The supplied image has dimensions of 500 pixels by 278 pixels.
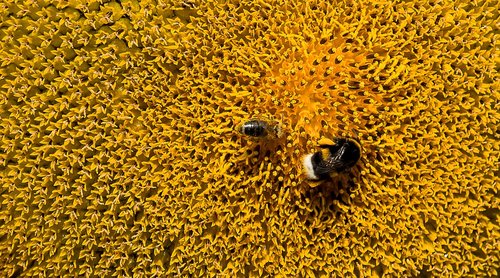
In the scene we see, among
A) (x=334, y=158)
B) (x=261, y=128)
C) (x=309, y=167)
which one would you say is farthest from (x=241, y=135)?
(x=334, y=158)

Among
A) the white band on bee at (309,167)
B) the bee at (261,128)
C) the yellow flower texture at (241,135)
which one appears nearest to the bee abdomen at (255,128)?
the bee at (261,128)

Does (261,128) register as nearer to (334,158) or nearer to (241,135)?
(241,135)

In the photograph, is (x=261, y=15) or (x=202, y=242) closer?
(x=261, y=15)

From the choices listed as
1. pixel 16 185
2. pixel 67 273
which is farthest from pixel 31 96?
pixel 67 273

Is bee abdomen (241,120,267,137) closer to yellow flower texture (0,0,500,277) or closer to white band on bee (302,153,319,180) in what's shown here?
yellow flower texture (0,0,500,277)

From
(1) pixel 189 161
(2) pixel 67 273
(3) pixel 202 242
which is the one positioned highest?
(1) pixel 189 161

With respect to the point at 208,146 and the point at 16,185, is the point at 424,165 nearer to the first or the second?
the point at 208,146

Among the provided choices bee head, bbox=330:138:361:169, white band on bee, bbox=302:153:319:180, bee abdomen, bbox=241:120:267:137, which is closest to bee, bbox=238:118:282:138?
bee abdomen, bbox=241:120:267:137

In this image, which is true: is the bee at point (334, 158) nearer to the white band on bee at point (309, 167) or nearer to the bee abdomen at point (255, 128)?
the white band on bee at point (309, 167)
